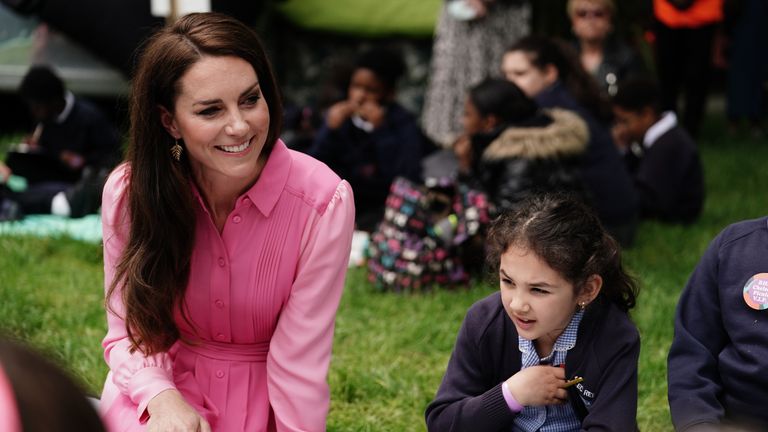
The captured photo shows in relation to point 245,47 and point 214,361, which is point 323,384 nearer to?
point 214,361

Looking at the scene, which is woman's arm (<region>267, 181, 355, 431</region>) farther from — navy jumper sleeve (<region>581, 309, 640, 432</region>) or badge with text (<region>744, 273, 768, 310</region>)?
badge with text (<region>744, 273, 768, 310</region>)

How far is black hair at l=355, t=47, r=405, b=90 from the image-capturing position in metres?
6.09

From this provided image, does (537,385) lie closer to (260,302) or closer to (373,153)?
(260,302)

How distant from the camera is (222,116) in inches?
107

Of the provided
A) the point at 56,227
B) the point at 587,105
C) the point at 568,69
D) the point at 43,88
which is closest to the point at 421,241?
the point at 587,105

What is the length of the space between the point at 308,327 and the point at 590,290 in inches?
28.0

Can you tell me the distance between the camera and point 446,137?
7266 mm

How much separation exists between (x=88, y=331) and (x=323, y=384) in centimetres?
176

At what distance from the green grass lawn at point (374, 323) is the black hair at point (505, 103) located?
2.60 feet

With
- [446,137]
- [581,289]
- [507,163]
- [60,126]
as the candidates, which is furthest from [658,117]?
[581,289]

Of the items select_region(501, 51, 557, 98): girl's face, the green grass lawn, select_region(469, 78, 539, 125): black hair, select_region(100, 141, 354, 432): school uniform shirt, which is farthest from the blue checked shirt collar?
select_region(501, 51, 557, 98): girl's face

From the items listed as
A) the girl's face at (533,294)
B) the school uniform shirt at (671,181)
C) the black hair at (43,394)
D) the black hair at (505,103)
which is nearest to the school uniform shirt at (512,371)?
the girl's face at (533,294)

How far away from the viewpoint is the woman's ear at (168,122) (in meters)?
2.74

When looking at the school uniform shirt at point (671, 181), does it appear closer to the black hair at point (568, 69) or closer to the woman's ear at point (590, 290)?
the black hair at point (568, 69)
